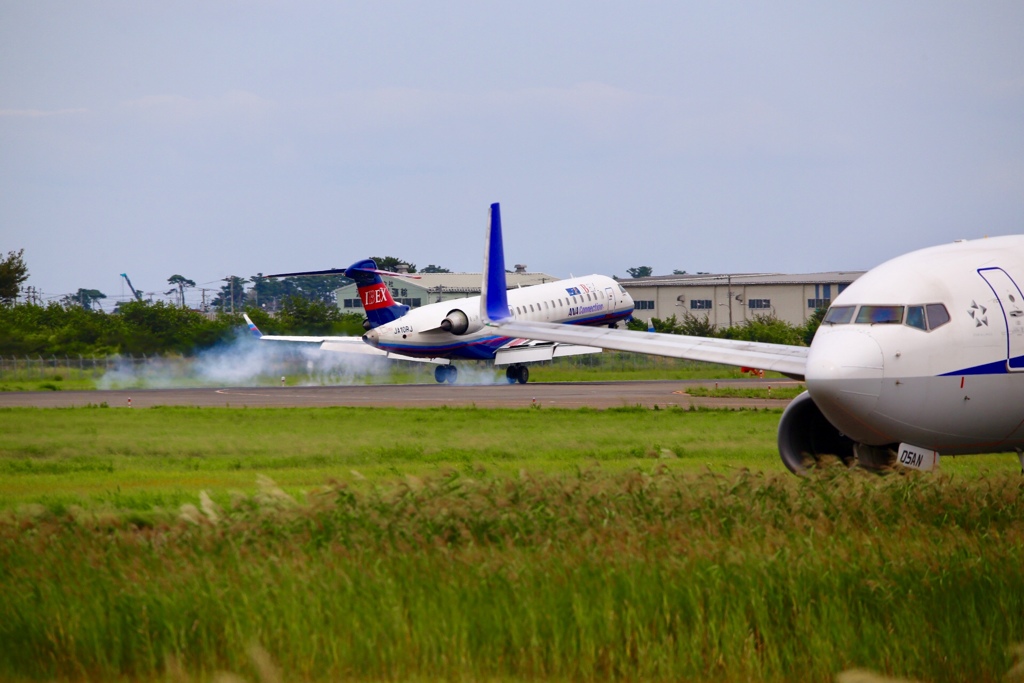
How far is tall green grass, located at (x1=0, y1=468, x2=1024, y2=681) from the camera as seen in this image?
980 centimetres

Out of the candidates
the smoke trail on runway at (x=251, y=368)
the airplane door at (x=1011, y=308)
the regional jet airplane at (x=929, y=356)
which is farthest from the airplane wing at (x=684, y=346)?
the smoke trail on runway at (x=251, y=368)

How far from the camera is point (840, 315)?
1625 centimetres

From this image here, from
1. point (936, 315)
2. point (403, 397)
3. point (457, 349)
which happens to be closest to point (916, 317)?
point (936, 315)

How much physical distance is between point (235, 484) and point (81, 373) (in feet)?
175

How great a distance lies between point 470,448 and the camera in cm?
2652

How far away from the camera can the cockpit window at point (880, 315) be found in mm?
15688

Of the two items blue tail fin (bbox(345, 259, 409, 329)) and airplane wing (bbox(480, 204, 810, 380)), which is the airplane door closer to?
airplane wing (bbox(480, 204, 810, 380))

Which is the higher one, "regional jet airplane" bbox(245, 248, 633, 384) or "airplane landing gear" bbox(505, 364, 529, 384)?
"regional jet airplane" bbox(245, 248, 633, 384)

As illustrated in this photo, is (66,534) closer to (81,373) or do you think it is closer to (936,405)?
(936,405)

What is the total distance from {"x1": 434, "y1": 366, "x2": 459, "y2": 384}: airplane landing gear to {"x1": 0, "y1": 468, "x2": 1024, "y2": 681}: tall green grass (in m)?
51.3

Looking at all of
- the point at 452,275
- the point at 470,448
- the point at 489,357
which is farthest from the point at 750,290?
the point at 470,448

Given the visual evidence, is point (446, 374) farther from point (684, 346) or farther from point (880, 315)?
point (880, 315)

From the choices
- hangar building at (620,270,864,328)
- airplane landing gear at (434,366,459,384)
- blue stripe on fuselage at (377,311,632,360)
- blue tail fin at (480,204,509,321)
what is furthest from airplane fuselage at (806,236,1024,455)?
hangar building at (620,270,864,328)

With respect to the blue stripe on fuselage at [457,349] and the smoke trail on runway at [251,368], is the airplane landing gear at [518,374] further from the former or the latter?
the smoke trail on runway at [251,368]
